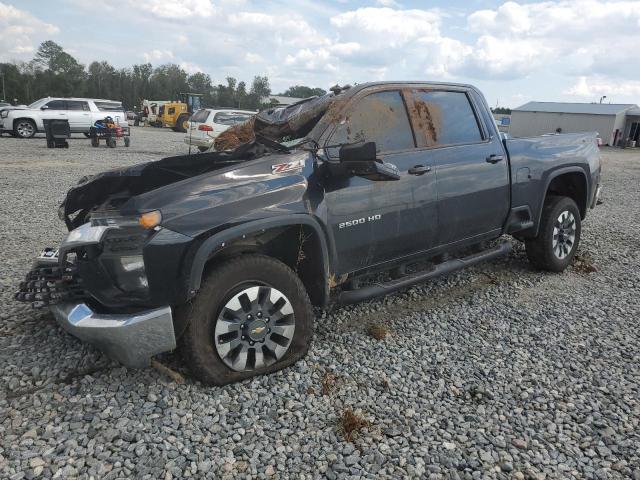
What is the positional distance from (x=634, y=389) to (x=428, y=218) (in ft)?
5.90

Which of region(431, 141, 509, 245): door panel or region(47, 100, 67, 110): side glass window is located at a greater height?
region(47, 100, 67, 110): side glass window

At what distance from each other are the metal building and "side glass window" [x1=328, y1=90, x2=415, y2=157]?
35.9 metres

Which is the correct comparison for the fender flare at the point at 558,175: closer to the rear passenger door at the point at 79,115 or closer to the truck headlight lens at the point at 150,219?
the truck headlight lens at the point at 150,219

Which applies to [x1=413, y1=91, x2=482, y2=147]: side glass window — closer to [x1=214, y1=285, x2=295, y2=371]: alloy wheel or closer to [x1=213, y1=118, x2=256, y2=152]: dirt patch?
[x1=213, y1=118, x2=256, y2=152]: dirt patch

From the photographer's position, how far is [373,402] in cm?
301

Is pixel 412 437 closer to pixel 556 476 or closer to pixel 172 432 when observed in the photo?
pixel 556 476

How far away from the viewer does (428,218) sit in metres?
3.94

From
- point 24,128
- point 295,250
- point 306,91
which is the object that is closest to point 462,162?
point 295,250

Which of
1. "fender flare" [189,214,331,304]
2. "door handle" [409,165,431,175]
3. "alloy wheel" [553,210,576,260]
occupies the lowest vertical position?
"alloy wheel" [553,210,576,260]

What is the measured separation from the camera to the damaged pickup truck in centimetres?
279

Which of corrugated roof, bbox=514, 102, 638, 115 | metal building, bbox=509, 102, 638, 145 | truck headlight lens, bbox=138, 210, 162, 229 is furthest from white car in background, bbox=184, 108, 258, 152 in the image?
corrugated roof, bbox=514, 102, 638, 115

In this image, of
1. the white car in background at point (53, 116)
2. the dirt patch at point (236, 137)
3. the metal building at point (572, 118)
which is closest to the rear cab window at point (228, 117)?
the white car in background at point (53, 116)

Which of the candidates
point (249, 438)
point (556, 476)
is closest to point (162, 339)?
point (249, 438)

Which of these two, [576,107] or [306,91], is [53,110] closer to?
[306,91]
